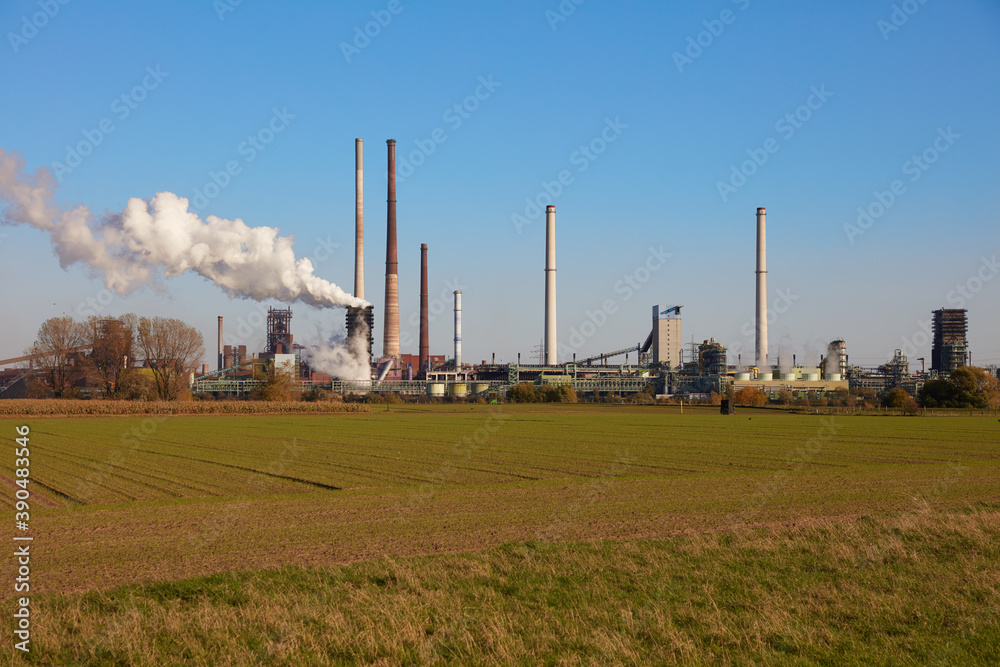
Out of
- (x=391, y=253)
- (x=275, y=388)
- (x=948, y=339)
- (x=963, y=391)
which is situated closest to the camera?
(x=275, y=388)

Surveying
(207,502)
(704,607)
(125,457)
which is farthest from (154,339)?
(704,607)

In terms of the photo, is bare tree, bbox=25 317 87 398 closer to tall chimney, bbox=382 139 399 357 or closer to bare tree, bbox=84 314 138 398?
bare tree, bbox=84 314 138 398

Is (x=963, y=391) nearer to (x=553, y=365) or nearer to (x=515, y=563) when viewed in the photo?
(x=553, y=365)

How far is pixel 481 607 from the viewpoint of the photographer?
34.6 ft

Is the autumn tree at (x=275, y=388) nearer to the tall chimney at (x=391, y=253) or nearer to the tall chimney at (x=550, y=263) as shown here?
the tall chimney at (x=391, y=253)

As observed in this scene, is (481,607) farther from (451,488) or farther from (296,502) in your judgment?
(451,488)

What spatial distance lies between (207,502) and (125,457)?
1501 centimetres

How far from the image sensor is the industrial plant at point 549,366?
11662cm

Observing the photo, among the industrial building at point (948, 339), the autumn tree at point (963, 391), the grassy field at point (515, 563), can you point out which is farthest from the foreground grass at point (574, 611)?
the industrial building at point (948, 339)

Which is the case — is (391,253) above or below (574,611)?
above

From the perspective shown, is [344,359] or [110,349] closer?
[110,349]

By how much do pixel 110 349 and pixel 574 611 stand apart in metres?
97.6

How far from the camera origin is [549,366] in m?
136

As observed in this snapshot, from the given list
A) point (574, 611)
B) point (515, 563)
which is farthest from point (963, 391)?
point (574, 611)
